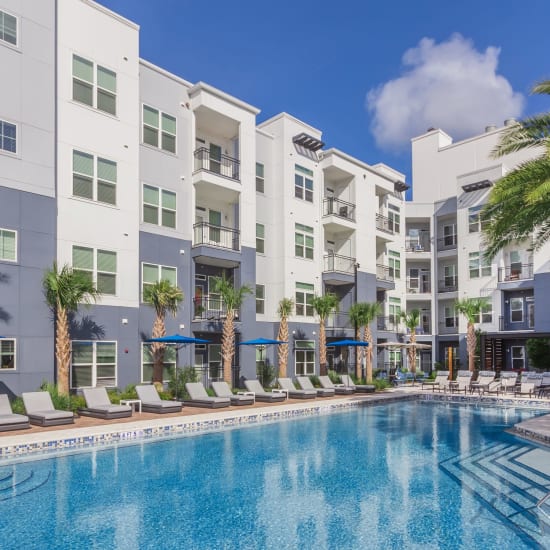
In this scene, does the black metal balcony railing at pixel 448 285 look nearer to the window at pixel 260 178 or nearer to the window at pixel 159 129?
the window at pixel 260 178

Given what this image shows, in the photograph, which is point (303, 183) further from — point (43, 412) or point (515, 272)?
point (43, 412)

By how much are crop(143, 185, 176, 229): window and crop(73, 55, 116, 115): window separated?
320 cm

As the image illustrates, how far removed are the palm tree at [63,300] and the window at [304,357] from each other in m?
12.9

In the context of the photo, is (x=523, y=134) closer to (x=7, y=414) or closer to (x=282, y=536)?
(x=282, y=536)

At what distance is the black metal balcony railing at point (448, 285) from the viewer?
3788cm

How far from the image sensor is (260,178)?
88.6ft

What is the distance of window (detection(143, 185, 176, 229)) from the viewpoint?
68.9 feet

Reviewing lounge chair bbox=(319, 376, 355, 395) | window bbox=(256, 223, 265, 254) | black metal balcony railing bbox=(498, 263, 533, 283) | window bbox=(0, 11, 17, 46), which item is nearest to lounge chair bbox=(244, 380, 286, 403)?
lounge chair bbox=(319, 376, 355, 395)

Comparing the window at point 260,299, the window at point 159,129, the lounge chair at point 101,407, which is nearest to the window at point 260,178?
the window at point 260,299

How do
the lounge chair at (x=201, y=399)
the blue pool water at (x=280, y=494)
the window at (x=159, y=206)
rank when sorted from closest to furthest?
the blue pool water at (x=280, y=494) < the lounge chair at (x=201, y=399) < the window at (x=159, y=206)

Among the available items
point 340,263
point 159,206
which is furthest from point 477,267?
point 159,206

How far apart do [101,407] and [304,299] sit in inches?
552

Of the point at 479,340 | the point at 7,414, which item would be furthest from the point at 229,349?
the point at 479,340

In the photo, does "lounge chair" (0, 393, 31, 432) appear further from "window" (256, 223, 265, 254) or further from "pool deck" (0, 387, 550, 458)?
"window" (256, 223, 265, 254)
